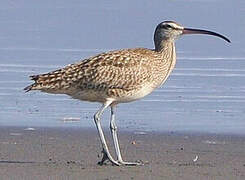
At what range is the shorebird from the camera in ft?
43.6

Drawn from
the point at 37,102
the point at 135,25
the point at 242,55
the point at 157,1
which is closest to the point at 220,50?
the point at 242,55

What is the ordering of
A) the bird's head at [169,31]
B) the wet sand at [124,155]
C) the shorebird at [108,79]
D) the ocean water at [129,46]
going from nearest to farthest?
1. the wet sand at [124,155]
2. the shorebird at [108,79]
3. the bird's head at [169,31]
4. the ocean water at [129,46]

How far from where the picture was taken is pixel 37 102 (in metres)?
16.8

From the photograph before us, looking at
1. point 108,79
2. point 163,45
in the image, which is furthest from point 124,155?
point 163,45

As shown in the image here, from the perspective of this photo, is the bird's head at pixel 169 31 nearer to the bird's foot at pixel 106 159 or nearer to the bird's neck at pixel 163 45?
the bird's neck at pixel 163 45

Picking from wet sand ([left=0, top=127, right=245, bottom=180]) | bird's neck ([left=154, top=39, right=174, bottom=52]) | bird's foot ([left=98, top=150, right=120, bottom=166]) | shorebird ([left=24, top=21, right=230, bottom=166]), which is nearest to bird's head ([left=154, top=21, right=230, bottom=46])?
bird's neck ([left=154, top=39, right=174, bottom=52])

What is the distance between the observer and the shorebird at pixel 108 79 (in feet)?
43.6

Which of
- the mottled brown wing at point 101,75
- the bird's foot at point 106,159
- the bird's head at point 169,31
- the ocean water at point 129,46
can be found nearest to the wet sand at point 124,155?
the bird's foot at point 106,159

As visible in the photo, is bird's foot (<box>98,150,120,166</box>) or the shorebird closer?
bird's foot (<box>98,150,120,166</box>)

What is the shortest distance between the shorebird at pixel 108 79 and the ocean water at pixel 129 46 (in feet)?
5.80

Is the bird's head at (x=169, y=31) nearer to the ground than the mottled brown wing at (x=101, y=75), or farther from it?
farther from it

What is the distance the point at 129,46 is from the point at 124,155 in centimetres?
717

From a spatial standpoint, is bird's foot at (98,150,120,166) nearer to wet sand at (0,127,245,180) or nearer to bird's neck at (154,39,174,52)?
wet sand at (0,127,245,180)

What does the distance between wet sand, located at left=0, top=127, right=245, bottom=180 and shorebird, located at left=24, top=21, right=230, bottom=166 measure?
43 centimetres
